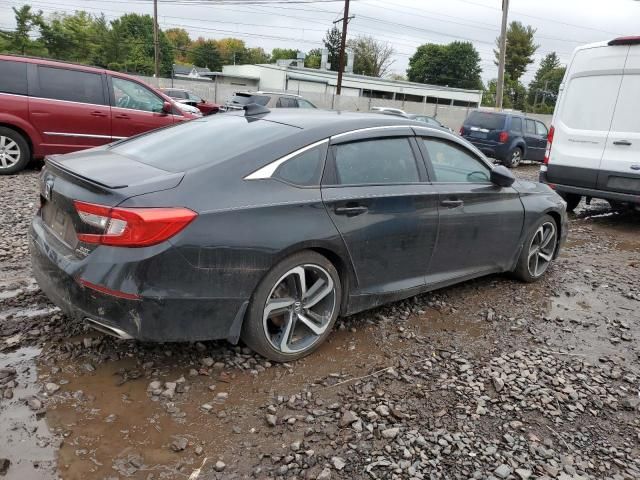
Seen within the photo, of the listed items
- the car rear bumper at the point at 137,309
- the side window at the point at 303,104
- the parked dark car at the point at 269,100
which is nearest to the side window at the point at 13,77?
the car rear bumper at the point at 137,309

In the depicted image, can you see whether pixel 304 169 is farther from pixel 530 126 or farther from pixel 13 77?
pixel 530 126

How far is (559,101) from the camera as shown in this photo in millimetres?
8180

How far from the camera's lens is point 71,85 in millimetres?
8117

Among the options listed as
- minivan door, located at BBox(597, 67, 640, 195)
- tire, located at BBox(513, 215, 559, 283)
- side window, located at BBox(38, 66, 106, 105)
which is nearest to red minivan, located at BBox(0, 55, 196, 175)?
side window, located at BBox(38, 66, 106, 105)

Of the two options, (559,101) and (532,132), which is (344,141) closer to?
(559,101)

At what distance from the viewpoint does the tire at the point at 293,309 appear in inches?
119

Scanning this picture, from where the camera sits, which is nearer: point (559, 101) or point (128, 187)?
point (128, 187)

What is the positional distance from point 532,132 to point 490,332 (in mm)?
14762

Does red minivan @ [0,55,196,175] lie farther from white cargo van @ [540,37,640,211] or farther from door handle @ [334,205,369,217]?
white cargo van @ [540,37,640,211]

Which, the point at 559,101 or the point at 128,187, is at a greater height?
the point at 559,101

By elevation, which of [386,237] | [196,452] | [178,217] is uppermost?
[178,217]

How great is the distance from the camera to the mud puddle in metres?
2.28

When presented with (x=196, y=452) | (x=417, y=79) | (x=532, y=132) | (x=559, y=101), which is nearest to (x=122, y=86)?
(x=559, y=101)

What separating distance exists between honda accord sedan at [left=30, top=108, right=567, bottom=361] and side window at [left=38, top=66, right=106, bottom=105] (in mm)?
5161
